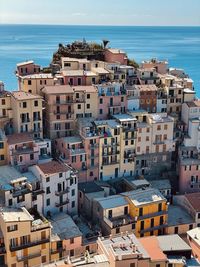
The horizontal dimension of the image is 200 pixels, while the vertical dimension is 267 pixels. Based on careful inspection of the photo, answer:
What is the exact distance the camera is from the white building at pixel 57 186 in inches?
1940

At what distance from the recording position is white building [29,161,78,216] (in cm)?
4928

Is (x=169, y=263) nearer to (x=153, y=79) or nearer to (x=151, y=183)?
(x=151, y=183)

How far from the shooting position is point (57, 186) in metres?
50.0

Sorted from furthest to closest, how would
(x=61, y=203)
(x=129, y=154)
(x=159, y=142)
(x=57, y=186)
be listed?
(x=159, y=142)
(x=129, y=154)
(x=61, y=203)
(x=57, y=186)

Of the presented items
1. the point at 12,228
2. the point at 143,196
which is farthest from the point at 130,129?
the point at 12,228

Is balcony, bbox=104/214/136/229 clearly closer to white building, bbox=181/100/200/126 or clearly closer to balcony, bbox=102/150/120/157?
balcony, bbox=102/150/120/157

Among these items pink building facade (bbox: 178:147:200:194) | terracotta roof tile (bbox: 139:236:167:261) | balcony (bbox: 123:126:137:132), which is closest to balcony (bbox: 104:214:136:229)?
terracotta roof tile (bbox: 139:236:167:261)

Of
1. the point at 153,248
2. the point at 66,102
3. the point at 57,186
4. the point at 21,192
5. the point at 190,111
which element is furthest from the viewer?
the point at 190,111

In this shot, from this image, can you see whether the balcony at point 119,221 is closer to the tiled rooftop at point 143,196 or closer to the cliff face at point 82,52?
the tiled rooftop at point 143,196

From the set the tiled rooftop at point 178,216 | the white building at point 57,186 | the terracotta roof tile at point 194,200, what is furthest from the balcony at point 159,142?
the white building at point 57,186

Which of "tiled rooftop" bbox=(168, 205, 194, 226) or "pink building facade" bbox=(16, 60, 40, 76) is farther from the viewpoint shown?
"pink building facade" bbox=(16, 60, 40, 76)

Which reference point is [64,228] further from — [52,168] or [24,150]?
[24,150]

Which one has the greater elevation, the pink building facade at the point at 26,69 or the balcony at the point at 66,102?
the pink building facade at the point at 26,69

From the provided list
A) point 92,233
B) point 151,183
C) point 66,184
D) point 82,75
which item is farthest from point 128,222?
point 82,75
